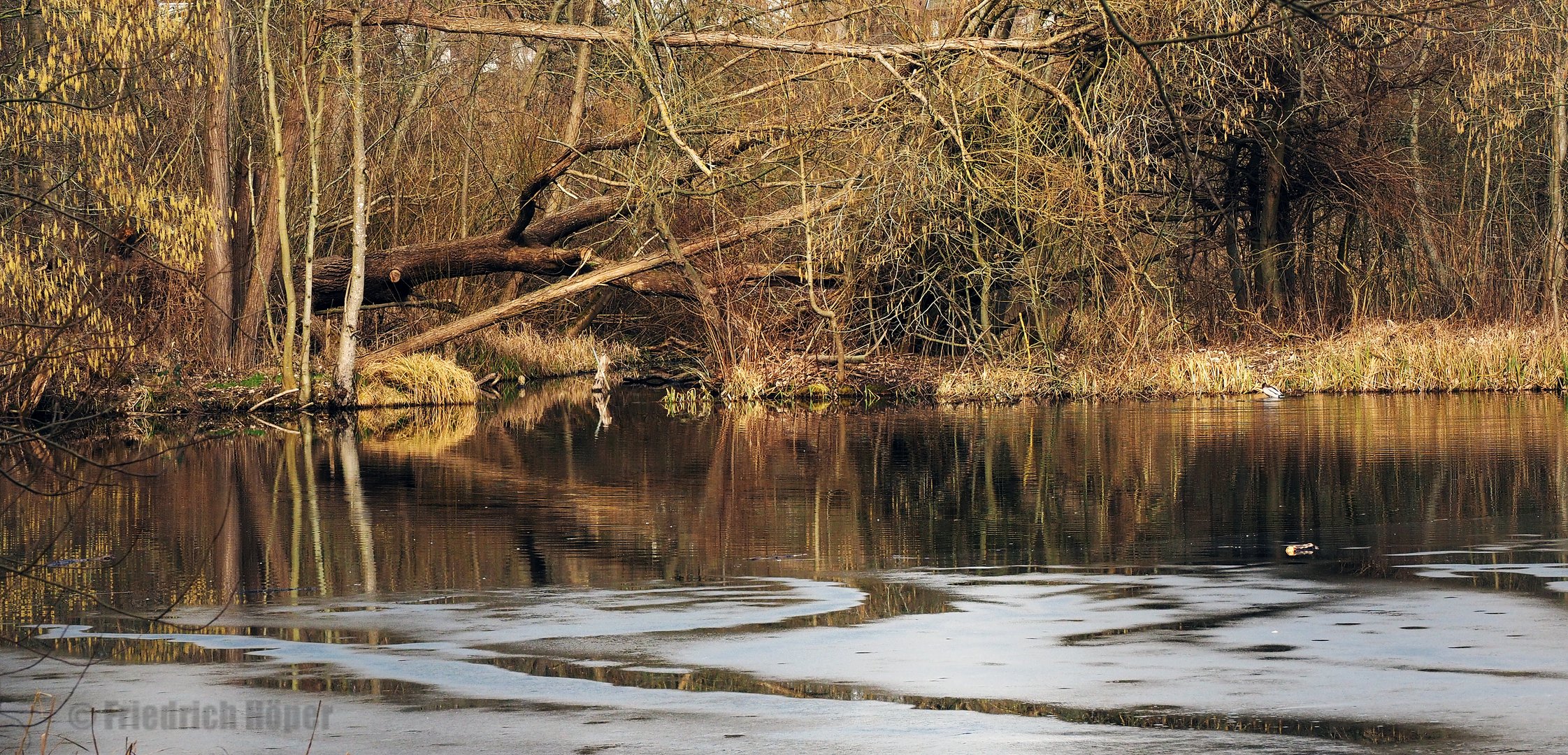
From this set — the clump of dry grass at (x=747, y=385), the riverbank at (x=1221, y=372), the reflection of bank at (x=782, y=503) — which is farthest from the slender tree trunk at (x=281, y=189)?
the riverbank at (x=1221, y=372)

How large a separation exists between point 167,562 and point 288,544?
1061 mm

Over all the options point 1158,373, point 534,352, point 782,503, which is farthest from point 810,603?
point 534,352

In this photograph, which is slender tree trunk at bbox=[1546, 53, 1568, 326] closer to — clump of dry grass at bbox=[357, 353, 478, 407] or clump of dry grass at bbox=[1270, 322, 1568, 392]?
clump of dry grass at bbox=[1270, 322, 1568, 392]

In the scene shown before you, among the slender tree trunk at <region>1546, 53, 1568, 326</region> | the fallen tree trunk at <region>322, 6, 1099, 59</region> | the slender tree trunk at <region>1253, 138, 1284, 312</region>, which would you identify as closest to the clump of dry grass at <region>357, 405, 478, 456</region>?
the fallen tree trunk at <region>322, 6, 1099, 59</region>

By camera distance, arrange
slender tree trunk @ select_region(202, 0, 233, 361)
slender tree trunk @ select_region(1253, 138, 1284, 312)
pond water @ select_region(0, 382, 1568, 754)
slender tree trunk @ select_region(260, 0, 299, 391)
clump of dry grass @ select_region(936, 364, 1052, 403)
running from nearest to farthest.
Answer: pond water @ select_region(0, 382, 1568, 754), slender tree trunk @ select_region(260, 0, 299, 391), clump of dry grass @ select_region(936, 364, 1052, 403), slender tree trunk @ select_region(202, 0, 233, 361), slender tree trunk @ select_region(1253, 138, 1284, 312)

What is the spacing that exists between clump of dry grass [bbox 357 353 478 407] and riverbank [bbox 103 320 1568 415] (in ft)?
0.68

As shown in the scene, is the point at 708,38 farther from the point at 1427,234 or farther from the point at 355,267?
the point at 1427,234

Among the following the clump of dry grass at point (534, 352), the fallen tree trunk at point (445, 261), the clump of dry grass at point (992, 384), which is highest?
the fallen tree trunk at point (445, 261)

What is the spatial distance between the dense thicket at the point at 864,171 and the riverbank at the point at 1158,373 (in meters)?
0.44

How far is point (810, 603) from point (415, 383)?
19211 millimetres

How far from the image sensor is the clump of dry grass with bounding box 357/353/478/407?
2700 centimetres

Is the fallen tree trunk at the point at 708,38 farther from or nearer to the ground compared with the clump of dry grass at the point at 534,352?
farther from the ground

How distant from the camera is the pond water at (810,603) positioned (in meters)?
6.34

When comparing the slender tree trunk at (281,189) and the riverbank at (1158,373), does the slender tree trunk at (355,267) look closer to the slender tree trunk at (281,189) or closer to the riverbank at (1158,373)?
the slender tree trunk at (281,189)
